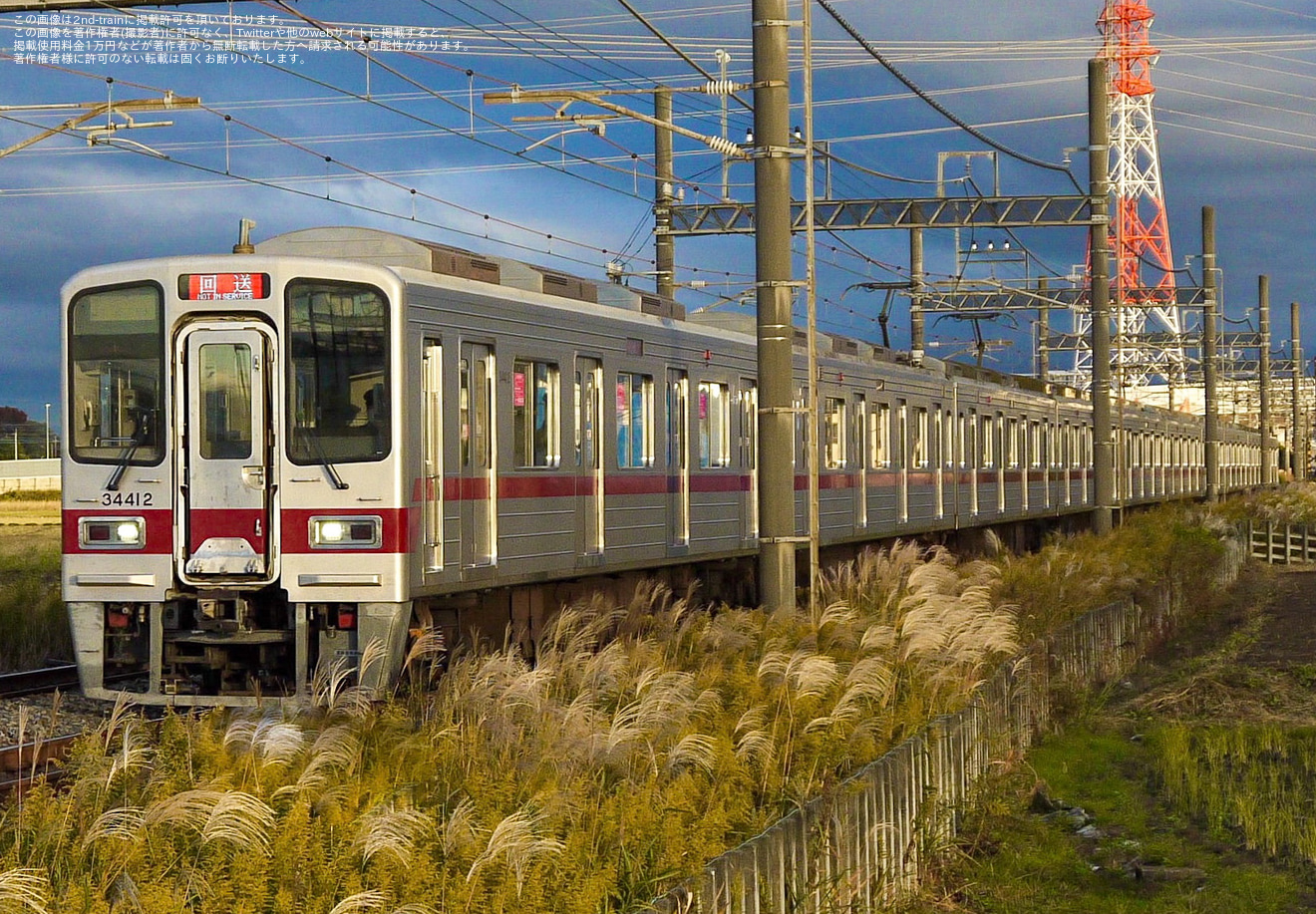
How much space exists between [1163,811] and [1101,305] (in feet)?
56.4

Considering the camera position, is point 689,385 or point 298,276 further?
point 689,385

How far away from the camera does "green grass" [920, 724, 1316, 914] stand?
839cm

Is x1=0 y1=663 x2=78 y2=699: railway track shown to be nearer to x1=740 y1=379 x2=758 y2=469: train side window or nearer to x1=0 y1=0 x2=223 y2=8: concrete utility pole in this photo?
x1=0 y1=0 x2=223 y2=8: concrete utility pole

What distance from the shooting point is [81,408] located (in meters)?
12.1

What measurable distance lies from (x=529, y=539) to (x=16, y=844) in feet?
24.4

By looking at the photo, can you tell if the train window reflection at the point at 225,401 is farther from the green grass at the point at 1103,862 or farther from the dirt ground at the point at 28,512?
the dirt ground at the point at 28,512

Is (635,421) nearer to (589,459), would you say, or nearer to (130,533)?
(589,459)

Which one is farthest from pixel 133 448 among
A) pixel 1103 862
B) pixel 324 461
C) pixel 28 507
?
pixel 28 507

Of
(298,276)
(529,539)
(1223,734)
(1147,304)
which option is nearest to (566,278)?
(529,539)

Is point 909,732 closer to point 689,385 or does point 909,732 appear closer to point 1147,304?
point 689,385

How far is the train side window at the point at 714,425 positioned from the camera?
17297 mm

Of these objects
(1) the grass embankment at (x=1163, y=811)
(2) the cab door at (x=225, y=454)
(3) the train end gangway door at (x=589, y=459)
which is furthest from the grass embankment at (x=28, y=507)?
(1) the grass embankment at (x=1163, y=811)

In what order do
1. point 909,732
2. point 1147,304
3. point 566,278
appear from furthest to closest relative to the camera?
→ point 1147,304
point 566,278
point 909,732

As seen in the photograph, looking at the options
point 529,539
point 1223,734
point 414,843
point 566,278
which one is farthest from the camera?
point 566,278
